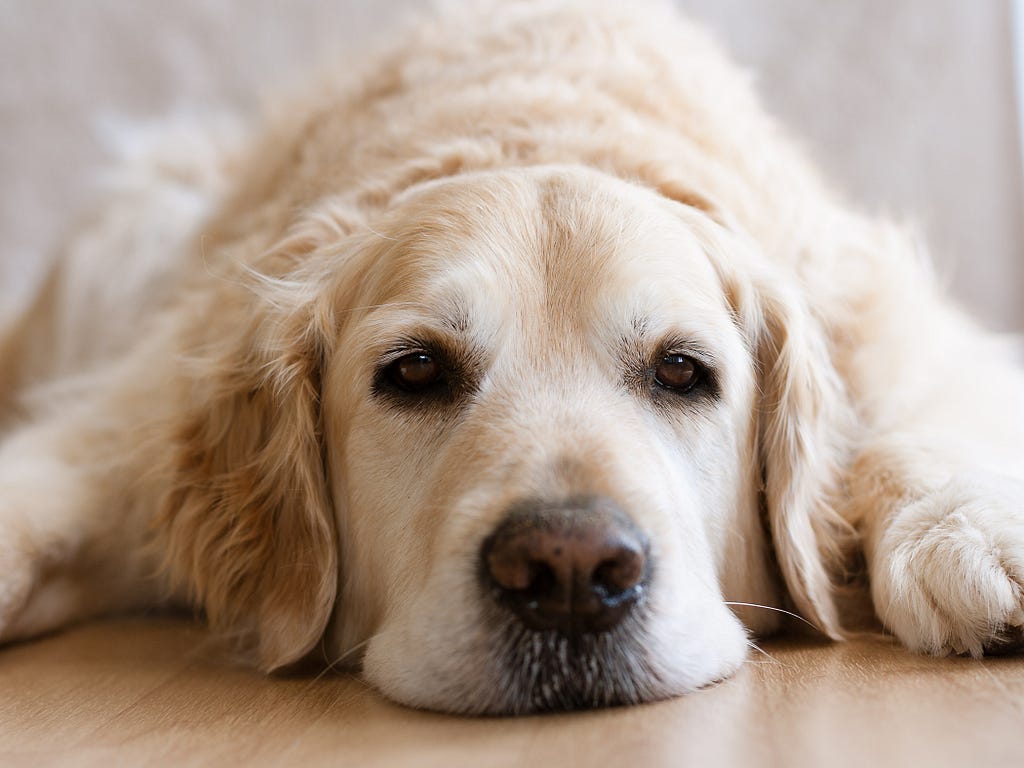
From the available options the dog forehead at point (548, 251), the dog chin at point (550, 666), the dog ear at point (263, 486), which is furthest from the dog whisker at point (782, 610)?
the dog ear at point (263, 486)

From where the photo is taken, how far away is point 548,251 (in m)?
2.14

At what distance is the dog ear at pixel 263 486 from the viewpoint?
2297 millimetres

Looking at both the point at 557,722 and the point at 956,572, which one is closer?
the point at 557,722

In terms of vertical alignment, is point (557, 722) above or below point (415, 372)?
below

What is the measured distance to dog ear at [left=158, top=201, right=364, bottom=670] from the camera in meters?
2.30

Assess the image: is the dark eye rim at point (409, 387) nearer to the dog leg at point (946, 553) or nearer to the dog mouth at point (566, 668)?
the dog mouth at point (566, 668)

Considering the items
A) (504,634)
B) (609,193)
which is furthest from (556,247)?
(504,634)

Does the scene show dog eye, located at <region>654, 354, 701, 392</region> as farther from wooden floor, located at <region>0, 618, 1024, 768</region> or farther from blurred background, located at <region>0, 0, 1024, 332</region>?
blurred background, located at <region>0, 0, 1024, 332</region>

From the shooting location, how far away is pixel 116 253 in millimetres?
4090

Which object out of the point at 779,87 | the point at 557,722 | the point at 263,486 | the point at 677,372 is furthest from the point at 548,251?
the point at 779,87

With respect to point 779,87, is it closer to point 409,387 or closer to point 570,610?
point 409,387

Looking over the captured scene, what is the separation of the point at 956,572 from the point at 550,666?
713 mm

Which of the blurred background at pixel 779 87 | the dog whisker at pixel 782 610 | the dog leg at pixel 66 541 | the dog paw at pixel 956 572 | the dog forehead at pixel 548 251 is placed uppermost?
the blurred background at pixel 779 87

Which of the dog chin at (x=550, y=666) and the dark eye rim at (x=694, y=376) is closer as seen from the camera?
the dog chin at (x=550, y=666)
